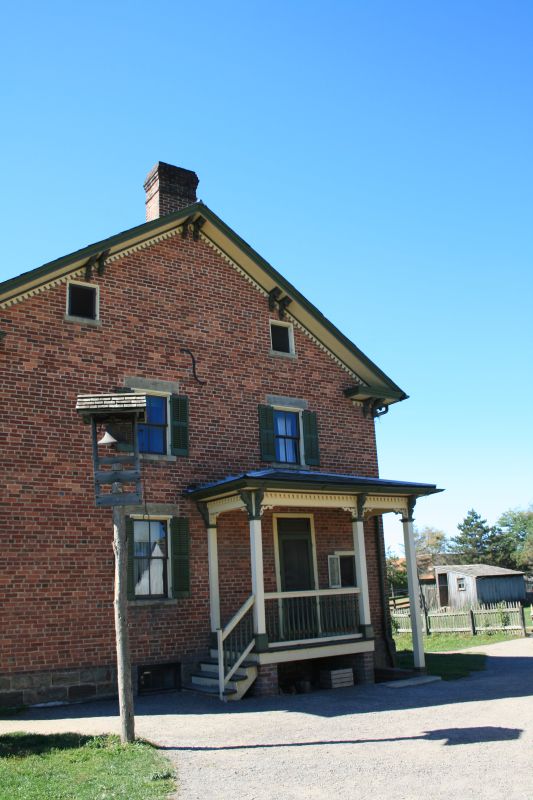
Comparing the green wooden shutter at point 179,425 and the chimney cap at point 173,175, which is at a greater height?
the chimney cap at point 173,175

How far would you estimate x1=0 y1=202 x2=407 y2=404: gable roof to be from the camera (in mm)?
14320

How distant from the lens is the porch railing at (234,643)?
502 inches

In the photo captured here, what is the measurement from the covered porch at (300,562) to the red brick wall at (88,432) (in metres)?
0.51

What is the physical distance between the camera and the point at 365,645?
14.7 meters

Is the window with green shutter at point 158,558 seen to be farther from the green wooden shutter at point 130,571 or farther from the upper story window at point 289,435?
the upper story window at point 289,435

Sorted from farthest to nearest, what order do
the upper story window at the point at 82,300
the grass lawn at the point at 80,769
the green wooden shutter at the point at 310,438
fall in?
the green wooden shutter at the point at 310,438 < the upper story window at the point at 82,300 < the grass lawn at the point at 80,769

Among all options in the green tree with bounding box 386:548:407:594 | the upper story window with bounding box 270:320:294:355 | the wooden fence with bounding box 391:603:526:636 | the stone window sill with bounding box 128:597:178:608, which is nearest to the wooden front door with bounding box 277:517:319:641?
the stone window sill with bounding box 128:597:178:608

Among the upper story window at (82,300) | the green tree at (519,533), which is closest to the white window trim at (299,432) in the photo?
the upper story window at (82,300)

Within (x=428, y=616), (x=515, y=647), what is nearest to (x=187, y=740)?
(x=515, y=647)

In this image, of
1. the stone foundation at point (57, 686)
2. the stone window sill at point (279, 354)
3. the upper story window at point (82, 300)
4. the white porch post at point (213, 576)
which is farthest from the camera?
the stone window sill at point (279, 354)

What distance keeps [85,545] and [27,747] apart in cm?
464

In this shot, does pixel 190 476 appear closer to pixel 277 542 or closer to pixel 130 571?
pixel 130 571

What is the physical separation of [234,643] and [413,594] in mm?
4179

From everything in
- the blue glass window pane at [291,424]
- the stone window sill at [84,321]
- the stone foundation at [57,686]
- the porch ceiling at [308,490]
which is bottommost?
the stone foundation at [57,686]
